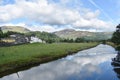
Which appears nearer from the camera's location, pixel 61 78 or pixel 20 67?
pixel 61 78

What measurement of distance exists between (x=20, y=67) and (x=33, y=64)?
7.78 meters

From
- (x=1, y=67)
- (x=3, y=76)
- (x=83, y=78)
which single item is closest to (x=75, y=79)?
(x=83, y=78)

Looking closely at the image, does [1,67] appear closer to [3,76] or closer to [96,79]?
[3,76]

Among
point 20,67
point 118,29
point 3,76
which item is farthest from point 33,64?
point 118,29

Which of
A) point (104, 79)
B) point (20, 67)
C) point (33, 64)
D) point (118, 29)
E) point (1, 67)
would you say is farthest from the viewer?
point (118, 29)

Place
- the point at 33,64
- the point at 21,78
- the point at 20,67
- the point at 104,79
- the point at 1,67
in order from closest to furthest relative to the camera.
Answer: the point at 104,79, the point at 21,78, the point at 1,67, the point at 20,67, the point at 33,64

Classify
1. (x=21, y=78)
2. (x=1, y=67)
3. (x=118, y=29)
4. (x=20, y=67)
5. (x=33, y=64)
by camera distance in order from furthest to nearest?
(x=118, y=29) < (x=33, y=64) < (x=20, y=67) < (x=1, y=67) < (x=21, y=78)

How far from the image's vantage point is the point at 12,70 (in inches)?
2203

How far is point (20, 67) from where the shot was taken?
60344 millimetres

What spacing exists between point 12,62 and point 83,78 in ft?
74.4

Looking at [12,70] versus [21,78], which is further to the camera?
[12,70]

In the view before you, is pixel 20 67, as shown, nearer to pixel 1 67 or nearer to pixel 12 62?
pixel 12 62

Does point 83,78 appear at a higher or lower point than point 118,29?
lower

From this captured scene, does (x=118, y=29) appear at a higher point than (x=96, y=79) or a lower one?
higher
